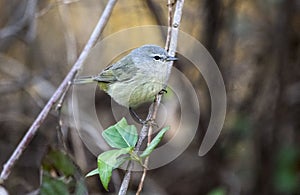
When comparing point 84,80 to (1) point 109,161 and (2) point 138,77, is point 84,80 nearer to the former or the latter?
(2) point 138,77

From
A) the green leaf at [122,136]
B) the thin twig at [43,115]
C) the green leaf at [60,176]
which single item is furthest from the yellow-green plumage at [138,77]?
the green leaf at [60,176]

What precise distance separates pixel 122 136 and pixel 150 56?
0.93m

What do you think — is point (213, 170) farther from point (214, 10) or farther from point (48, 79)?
point (48, 79)

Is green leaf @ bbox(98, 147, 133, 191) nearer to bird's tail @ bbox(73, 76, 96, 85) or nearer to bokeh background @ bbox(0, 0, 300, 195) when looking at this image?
bird's tail @ bbox(73, 76, 96, 85)

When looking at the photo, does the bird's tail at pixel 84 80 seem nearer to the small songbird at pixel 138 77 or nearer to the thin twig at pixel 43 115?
the small songbird at pixel 138 77

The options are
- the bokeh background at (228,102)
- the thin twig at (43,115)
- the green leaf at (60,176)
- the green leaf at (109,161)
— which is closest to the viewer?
the green leaf at (109,161)

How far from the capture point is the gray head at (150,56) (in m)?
2.63

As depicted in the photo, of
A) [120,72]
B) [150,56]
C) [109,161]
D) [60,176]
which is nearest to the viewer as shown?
[109,161]

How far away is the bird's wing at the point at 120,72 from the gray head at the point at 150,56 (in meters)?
0.07

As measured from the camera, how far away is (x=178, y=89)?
157 inches

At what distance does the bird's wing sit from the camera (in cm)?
307

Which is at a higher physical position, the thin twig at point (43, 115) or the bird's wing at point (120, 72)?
the bird's wing at point (120, 72)

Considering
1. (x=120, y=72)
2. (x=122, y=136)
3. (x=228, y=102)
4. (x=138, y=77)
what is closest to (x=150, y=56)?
(x=138, y=77)

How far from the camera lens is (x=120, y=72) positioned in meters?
3.13
